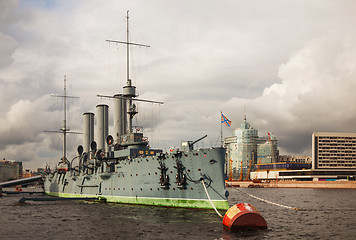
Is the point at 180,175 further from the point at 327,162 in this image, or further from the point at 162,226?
the point at 327,162

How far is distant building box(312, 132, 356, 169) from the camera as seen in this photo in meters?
153

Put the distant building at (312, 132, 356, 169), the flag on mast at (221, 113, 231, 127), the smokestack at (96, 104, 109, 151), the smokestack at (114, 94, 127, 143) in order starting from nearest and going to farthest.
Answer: the flag on mast at (221, 113, 231, 127)
the smokestack at (114, 94, 127, 143)
the smokestack at (96, 104, 109, 151)
the distant building at (312, 132, 356, 169)

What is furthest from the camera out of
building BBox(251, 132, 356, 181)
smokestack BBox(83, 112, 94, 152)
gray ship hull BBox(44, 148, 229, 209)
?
building BBox(251, 132, 356, 181)

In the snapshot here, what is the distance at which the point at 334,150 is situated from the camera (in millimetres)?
155500

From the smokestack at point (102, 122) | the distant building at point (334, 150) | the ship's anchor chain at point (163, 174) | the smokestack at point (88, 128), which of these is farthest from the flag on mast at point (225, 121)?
the distant building at point (334, 150)

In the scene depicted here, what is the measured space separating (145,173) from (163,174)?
120 inches

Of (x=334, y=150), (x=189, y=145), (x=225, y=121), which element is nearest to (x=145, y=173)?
(x=189, y=145)

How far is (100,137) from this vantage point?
66.5 meters

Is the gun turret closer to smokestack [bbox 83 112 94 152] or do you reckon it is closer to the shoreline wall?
smokestack [bbox 83 112 94 152]

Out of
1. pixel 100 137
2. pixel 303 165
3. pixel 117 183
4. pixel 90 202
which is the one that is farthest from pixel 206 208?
pixel 303 165

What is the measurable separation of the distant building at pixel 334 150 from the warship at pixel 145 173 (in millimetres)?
118548

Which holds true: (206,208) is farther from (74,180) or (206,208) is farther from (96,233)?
(74,180)

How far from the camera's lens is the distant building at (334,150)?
6019 inches

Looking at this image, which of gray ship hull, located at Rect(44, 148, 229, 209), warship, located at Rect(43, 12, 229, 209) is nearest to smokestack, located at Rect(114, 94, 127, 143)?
warship, located at Rect(43, 12, 229, 209)
